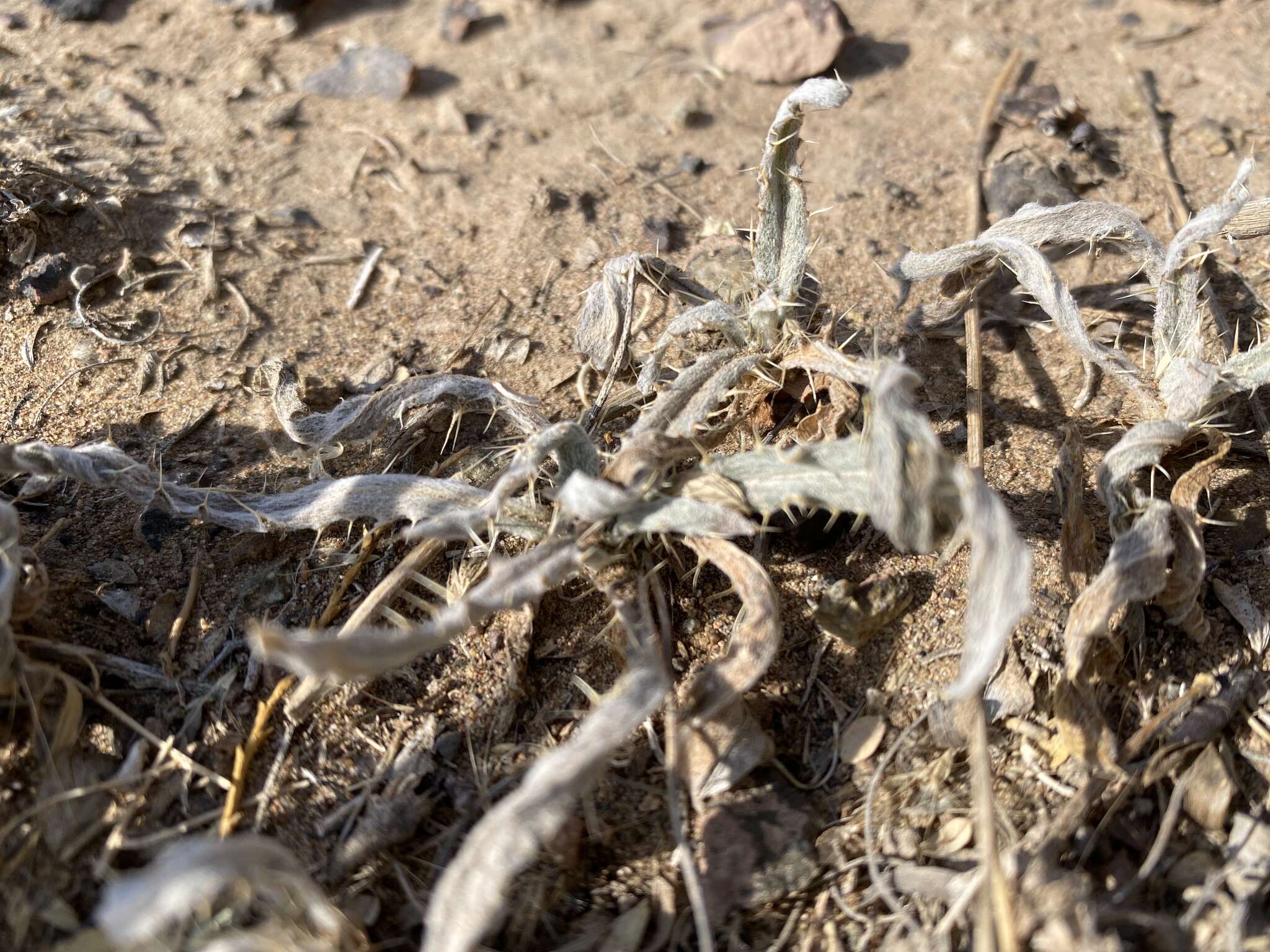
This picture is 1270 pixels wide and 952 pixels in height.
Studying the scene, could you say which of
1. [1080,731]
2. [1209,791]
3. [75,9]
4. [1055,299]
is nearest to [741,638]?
[1080,731]

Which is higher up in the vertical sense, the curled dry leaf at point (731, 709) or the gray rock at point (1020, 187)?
the gray rock at point (1020, 187)

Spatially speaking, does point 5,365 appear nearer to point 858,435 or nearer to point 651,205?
point 651,205

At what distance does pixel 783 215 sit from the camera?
1.68m

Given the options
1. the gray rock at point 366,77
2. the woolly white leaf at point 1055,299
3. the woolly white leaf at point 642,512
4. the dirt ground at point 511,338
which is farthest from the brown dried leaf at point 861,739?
the gray rock at point 366,77

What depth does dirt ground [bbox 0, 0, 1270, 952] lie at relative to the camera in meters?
1.36

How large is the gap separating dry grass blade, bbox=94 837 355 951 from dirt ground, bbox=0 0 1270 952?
0.43ft

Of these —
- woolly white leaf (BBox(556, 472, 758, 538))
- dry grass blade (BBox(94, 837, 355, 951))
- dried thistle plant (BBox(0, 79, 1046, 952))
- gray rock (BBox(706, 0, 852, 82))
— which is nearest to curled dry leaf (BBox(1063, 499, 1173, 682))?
dried thistle plant (BBox(0, 79, 1046, 952))

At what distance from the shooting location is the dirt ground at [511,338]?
1.36 metres

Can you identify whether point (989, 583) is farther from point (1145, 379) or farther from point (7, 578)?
point (7, 578)

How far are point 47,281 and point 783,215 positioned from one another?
A: 150 centimetres

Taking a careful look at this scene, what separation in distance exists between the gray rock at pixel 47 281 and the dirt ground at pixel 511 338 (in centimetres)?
4

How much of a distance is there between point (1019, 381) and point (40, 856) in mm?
1772

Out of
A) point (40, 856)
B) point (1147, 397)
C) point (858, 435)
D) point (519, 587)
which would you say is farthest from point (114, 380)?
point (1147, 397)

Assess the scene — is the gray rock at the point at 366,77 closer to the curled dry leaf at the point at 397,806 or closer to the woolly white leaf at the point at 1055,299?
the woolly white leaf at the point at 1055,299
